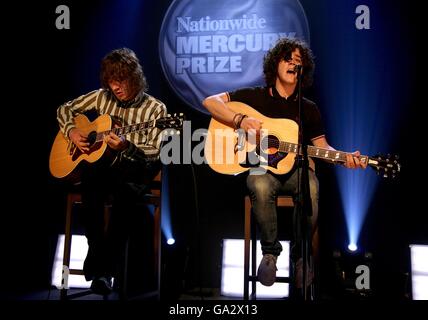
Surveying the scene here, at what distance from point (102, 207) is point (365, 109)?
2174mm

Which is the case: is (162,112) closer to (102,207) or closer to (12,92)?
(102,207)

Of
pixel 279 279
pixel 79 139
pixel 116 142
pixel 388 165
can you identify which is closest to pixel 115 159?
pixel 116 142

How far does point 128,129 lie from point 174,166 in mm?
881

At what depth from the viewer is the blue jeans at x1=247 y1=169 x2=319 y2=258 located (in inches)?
119

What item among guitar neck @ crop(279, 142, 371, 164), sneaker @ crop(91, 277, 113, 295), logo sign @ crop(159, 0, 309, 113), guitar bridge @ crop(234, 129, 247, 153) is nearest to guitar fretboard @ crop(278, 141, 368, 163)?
guitar neck @ crop(279, 142, 371, 164)

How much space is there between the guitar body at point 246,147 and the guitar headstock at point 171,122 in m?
0.27

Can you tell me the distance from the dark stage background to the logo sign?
106mm

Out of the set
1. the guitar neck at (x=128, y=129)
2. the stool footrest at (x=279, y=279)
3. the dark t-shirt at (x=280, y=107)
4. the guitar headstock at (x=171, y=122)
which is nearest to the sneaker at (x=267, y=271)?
the stool footrest at (x=279, y=279)

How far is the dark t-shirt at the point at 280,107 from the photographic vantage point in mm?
3377

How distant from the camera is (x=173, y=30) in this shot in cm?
419

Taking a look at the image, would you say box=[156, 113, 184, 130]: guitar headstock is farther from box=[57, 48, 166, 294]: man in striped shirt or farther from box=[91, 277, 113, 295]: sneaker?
box=[91, 277, 113, 295]: sneaker

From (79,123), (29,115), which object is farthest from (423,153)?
(29,115)

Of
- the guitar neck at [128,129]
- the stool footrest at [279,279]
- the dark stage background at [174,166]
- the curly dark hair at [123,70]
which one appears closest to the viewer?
the stool footrest at [279,279]

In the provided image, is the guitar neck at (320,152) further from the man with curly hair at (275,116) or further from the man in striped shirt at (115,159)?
the man in striped shirt at (115,159)
